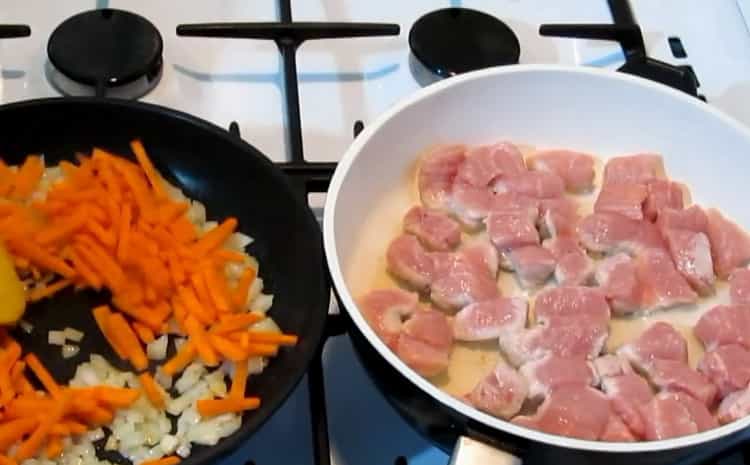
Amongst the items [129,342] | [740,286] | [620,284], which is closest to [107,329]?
[129,342]

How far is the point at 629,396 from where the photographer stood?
87cm

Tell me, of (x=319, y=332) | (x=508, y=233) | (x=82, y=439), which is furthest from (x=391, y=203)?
(x=82, y=439)

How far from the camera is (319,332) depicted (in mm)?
841

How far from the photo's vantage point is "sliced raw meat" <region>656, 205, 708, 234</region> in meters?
1.01

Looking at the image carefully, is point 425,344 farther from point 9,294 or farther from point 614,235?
point 9,294

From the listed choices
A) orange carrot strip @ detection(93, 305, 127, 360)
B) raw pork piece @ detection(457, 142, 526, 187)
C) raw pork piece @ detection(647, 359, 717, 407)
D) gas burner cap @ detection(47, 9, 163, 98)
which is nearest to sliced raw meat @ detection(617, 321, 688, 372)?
raw pork piece @ detection(647, 359, 717, 407)

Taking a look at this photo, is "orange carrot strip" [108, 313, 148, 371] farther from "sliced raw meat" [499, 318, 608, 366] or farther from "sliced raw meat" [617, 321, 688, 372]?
"sliced raw meat" [617, 321, 688, 372]

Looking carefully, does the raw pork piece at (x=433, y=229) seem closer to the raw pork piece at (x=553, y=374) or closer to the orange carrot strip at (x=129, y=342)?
the raw pork piece at (x=553, y=374)

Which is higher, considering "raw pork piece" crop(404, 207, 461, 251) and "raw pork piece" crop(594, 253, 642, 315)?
"raw pork piece" crop(404, 207, 461, 251)

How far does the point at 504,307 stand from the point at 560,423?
0.43 ft

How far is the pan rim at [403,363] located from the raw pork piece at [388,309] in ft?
0.17

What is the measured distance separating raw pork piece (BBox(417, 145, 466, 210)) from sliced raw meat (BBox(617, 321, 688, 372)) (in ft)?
0.75

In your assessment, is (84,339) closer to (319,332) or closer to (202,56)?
(319,332)

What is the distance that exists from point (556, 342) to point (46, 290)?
0.44m
